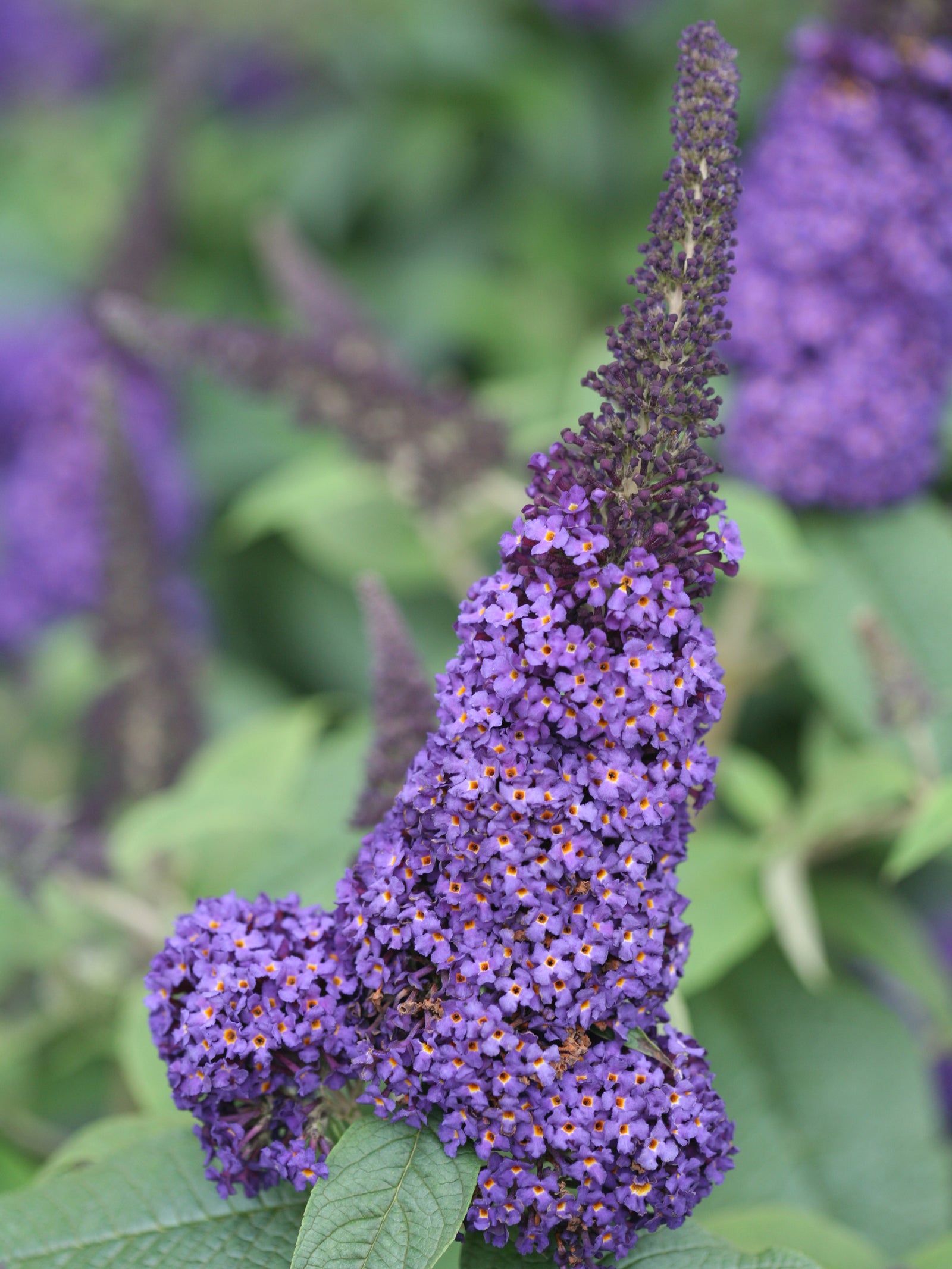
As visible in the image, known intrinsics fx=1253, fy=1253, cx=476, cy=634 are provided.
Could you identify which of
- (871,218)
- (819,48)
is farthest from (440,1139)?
(819,48)

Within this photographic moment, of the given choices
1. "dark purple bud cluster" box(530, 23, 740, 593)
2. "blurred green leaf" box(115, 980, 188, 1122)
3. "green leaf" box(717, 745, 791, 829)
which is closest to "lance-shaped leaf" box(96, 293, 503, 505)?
"green leaf" box(717, 745, 791, 829)

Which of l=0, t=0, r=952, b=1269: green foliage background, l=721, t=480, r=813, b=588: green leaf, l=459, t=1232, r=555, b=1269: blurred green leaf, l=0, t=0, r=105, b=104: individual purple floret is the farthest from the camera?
l=0, t=0, r=105, b=104: individual purple floret

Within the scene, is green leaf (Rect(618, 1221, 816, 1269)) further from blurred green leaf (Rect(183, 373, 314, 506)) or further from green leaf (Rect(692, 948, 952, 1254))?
blurred green leaf (Rect(183, 373, 314, 506))

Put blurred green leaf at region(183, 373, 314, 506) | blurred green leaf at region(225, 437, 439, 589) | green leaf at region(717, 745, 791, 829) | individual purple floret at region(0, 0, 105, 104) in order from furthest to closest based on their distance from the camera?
individual purple floret at region(0, 0, 105, 104)
blurred green leaf at region(183, 373, 314, 506)
blurred green leaf at region(225, 437, 439, 589)
green leaf at region(717, 745, 791, 829)

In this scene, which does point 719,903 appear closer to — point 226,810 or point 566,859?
point 226,810

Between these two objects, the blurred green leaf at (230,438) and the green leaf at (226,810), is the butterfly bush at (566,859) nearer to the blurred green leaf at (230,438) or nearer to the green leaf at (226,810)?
the green leaf at (226,810)

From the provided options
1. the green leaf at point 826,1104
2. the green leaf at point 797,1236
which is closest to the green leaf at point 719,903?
the green leaf at point 826,1104
